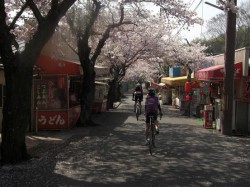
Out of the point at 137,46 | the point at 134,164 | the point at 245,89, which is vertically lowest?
the point at 134,164

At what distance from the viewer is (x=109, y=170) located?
10031 mm

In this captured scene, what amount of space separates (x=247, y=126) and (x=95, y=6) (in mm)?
8614

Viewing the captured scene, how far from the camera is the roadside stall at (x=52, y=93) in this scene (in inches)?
742

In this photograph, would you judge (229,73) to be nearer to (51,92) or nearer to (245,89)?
(245,89)

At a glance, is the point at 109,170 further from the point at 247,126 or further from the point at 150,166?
the point at 247,126

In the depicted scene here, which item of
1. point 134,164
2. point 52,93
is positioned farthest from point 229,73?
point 134,164

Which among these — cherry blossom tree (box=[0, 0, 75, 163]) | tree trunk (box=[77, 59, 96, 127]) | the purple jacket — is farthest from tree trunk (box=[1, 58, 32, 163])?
tree trunk (box=[77, 59, 96, 127])

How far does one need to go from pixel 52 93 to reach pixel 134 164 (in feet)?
30.4

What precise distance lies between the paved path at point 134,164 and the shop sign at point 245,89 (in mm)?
3264

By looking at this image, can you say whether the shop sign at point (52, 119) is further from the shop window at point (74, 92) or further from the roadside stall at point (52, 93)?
the shop window at point (74, 92)

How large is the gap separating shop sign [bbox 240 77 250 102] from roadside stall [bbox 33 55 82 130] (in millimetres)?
7013

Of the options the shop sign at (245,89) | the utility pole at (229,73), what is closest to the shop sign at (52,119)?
the utility pole at (229,73)

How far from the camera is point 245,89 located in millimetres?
19219

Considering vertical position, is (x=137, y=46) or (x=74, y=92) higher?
(x=137, y=46)
